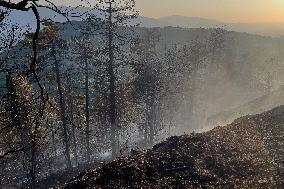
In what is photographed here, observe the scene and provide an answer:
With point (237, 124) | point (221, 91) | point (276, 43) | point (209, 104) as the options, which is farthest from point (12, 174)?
point (276, 43)

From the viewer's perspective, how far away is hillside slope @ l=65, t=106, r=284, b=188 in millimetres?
10586

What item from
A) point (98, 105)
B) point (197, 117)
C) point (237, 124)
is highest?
point (237, 124)

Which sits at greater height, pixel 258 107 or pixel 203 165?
pixel 203 165

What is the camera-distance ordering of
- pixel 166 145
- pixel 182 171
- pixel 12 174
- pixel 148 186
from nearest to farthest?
pixel 148 186
pixel 182 171
pixel 166 145
pixel 12 174

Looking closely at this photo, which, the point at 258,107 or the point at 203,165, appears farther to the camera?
the point at 258,107

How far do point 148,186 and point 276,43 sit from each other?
13750 cm

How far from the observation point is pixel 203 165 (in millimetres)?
12648

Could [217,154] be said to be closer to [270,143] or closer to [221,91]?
[270,143]

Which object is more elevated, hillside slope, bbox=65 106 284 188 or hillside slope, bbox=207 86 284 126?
hillside slope, bbox=65 106 284 188

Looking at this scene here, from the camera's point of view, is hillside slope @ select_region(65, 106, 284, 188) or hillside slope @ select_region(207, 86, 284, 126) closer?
hillside slope @ select_region(65, 106, 284, 188)

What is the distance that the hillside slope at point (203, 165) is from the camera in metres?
10.6

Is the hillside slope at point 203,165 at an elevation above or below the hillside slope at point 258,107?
above

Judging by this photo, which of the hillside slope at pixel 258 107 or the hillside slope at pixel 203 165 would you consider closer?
the hillside slope at pixel 203 165

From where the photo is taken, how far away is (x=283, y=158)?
13875 millimetres
